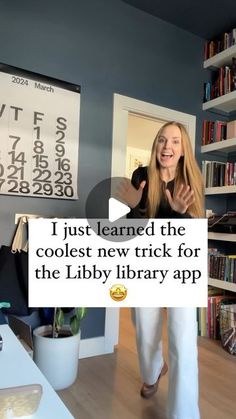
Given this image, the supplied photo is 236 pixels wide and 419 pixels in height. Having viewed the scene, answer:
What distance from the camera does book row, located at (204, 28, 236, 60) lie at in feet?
7.98

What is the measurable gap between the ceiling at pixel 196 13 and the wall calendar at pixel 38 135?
0.91 m

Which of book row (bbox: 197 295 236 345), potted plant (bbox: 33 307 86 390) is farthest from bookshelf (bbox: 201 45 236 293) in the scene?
potted plant (bbox: 33 307 86 390)

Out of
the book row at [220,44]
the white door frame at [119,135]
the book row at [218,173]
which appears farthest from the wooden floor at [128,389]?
the book row at [220,44]

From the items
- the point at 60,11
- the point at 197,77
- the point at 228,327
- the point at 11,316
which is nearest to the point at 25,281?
the point at 11,316

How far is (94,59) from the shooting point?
2.09 meters

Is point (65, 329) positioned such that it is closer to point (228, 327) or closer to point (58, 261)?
point (58, 261)

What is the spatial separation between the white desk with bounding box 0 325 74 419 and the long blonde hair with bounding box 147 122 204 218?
0.81m

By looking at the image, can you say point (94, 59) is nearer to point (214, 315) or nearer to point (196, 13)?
point (196, 13)

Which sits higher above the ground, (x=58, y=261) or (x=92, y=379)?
(x=58, y=261)

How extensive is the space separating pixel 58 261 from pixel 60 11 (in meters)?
1.59

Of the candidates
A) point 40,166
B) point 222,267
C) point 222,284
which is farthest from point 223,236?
point 40,166

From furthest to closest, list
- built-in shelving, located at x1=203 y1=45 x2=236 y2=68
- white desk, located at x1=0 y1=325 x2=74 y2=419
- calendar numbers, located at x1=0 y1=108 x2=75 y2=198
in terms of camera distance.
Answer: built-in shelving, located at x1=203 y1=45 x2=236 y2=68 → calendar numbers, located at x1=0 y1=108 x2=75 y2=198 → white desk, located at x1=0 y1=325 x2=74 y2=419

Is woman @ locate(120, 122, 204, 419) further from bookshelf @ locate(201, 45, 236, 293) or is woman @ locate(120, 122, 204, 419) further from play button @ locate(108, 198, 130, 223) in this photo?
bookshelf @ locate(201, 45, 236, 293)

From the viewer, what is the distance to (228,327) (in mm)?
2189
